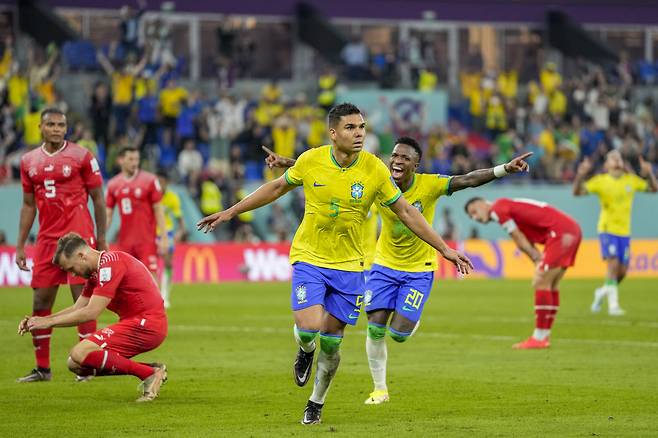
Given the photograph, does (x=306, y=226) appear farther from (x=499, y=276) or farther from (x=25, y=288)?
(x=499, y=276)

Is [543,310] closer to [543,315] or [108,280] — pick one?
[543,315]

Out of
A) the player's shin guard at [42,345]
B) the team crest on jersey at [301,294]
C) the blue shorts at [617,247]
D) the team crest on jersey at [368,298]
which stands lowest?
the blue shorts at [617,247]

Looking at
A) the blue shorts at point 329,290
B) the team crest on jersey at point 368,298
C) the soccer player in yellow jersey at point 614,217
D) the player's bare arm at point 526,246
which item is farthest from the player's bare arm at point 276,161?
the soccer player in yellow jersey at point 614,217

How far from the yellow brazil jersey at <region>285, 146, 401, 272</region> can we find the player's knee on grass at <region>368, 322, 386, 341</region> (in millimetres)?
1688

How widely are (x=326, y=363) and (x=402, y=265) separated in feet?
7.69

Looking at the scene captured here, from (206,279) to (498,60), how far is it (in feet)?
63.4

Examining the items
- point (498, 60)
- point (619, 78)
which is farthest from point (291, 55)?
point (619, 78)

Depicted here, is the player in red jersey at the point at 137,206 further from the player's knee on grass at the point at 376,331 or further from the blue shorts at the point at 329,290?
the blue shorts at the point at 329,290

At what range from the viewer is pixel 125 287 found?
38.8 ft

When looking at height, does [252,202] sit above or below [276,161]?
below

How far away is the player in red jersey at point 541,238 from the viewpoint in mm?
17125

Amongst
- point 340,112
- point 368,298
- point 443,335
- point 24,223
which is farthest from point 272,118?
point 340,112

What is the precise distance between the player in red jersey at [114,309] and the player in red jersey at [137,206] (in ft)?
22.8

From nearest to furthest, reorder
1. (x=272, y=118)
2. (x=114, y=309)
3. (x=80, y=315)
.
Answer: (x=80, y=315), (x=114, y=309), (x=272, y=118)
